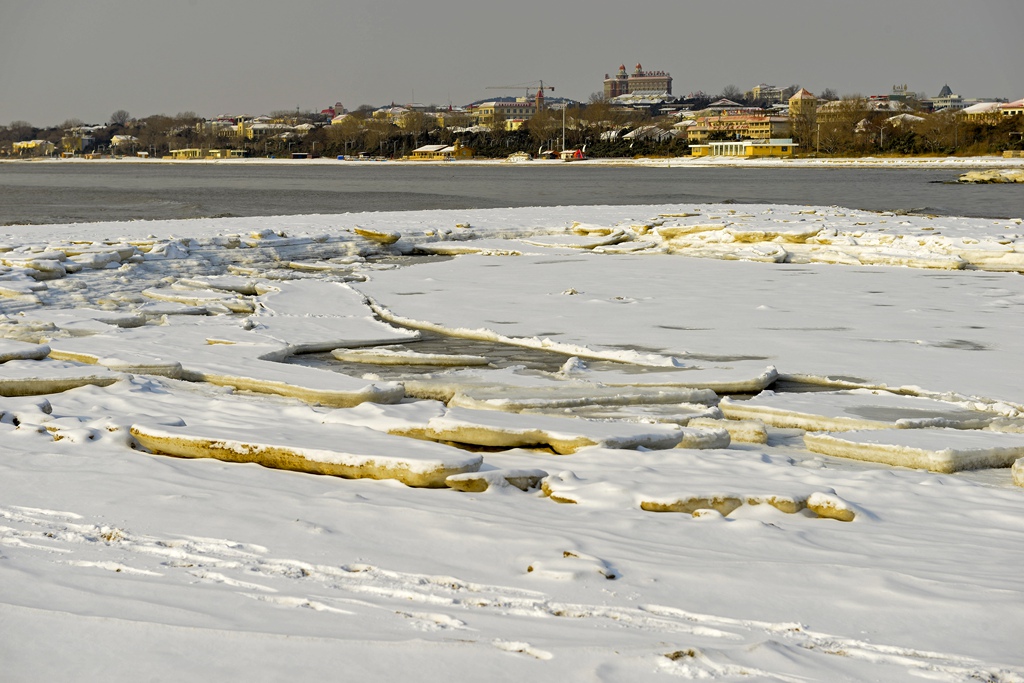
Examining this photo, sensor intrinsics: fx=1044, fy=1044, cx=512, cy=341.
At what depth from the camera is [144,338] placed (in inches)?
318

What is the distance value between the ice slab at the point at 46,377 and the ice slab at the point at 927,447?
4211 millimetres

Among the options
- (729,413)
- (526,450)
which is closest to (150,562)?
(526,450)

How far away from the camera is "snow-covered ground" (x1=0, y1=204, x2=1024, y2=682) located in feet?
9.02

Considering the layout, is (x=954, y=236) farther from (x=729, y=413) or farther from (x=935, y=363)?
(x=729, y=413)

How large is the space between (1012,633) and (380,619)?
1740 millimetres

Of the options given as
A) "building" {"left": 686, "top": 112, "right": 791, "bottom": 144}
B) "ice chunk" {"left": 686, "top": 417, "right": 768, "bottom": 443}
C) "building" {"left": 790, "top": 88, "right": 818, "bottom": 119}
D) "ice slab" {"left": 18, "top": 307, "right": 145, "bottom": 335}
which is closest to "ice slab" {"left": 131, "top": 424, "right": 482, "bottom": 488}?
"ice chunk" {"left": 686, "top": 417, "right": 768, "bottom": 443}

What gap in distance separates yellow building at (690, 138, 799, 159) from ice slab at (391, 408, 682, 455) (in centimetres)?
10000

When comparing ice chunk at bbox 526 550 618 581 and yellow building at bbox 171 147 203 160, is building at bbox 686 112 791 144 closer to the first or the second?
yellow building at bbox 171 147 203 160

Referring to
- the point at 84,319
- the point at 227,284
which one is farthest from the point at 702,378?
the point at 227,284

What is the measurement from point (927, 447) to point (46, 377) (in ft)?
16.3

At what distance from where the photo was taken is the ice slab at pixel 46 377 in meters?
6.18

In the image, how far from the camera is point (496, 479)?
13.9 ft

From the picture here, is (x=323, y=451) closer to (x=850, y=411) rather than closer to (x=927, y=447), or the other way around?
(x=927, y=447)

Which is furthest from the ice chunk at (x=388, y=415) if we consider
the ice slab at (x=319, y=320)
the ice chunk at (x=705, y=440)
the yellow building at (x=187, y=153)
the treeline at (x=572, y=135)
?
the yellow building at (x=187, y=153)
